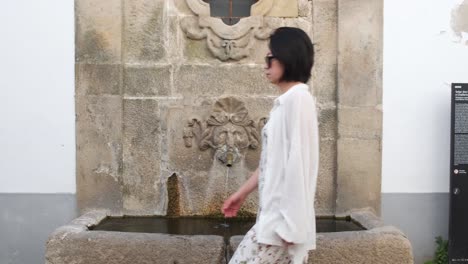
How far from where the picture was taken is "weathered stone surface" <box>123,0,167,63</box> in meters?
4.84

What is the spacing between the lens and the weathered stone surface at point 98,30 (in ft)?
15.6

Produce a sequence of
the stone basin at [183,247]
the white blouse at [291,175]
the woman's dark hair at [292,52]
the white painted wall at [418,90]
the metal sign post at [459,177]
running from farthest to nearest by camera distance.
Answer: the white painted wall at [418,90] < the metal sign post at [459,177] < the stone basin at [183,247] < the woman's dark hair at [292,52] < the white blouse at [291,175]

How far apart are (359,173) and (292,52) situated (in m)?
2.50

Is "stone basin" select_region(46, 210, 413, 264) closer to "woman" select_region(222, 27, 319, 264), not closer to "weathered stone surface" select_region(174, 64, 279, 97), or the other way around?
"woman" select_region(222, 27, 319, 264)

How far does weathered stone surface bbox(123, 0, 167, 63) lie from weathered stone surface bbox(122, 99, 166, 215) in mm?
370

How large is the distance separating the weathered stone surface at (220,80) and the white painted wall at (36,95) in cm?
89

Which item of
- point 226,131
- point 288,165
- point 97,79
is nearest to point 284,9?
point 226,131

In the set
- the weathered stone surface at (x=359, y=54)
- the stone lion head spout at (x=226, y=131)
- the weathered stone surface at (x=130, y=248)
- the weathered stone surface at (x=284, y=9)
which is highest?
the weathered stone surface at (x=284, y=9)

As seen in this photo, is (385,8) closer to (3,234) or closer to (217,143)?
(217,143)

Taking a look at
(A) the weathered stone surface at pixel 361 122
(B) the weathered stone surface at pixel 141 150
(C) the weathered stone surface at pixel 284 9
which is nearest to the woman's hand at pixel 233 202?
(B) the weathered stone surface at pixel 141 150

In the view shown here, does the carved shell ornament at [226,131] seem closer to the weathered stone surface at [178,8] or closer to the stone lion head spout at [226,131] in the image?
the stone lion head spout at [226,131]

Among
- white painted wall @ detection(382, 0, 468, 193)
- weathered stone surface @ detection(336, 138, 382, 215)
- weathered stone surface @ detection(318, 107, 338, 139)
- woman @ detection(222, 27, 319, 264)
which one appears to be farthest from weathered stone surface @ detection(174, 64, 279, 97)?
woman @ detection(222, 27, 319, 264)

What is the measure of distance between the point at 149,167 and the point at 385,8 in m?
2.25

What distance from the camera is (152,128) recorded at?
16.0 ft
